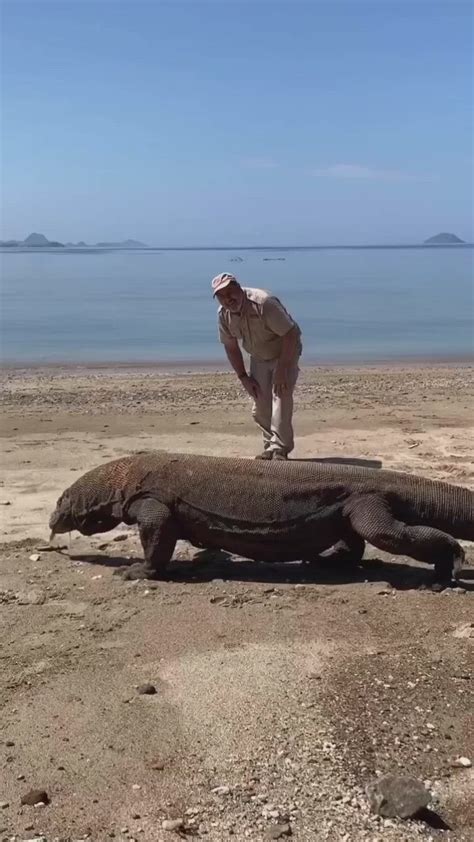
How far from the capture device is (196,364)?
81.8 feet

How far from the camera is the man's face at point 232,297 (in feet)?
30.0

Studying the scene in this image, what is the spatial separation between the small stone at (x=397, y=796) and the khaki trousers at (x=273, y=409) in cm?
603

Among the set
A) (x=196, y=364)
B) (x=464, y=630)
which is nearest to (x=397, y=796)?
(x=464, y=630)

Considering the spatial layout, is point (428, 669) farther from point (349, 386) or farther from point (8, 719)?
point (349, 386)

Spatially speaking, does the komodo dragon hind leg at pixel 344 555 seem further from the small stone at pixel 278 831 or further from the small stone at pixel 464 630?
the small stone at pixel 278 831

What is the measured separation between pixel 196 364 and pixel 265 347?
15.0 meters

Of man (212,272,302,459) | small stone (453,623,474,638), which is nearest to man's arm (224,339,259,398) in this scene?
man (212,272,302,459)

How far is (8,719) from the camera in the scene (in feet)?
16.5

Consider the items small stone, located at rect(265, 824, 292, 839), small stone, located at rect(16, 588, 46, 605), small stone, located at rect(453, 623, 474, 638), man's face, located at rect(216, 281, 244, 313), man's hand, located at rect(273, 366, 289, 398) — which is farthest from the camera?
man's hand, located at rect(273, 366, 289, 398)

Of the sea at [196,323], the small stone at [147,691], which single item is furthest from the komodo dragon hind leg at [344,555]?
the sea at [196,323]

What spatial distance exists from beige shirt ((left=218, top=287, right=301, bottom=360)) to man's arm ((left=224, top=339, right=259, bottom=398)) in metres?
0.07

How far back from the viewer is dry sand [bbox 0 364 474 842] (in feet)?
13.7

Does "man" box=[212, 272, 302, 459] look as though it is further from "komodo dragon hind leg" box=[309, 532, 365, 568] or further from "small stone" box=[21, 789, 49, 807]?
"small stone" box=[21, 789, 49, 807]

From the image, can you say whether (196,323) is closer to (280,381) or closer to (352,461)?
Answer: (352,461)
